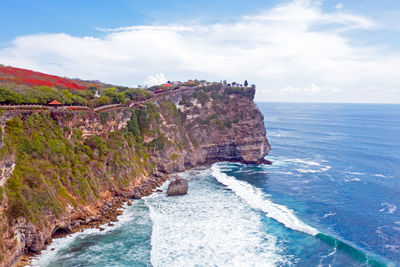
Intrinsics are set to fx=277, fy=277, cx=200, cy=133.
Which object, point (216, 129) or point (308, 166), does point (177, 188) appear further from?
point (308, 166)

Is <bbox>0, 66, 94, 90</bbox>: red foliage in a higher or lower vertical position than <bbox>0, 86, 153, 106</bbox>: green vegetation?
higher

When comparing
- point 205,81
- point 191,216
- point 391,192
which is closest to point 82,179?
point 191,216

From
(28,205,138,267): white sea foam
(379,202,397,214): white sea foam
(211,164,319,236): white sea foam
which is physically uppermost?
(379,202,397,214): white sea foam

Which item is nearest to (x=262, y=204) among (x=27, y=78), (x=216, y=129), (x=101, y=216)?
(x=101, y=216)

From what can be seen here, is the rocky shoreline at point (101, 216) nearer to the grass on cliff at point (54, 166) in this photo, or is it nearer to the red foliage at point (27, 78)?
the grass on cliff at point (54, 166)

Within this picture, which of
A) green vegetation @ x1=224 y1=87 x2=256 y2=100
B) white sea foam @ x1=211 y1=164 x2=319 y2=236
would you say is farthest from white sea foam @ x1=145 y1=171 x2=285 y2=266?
green vegetation @ x1=224 y1=87 x2=256 y2=100

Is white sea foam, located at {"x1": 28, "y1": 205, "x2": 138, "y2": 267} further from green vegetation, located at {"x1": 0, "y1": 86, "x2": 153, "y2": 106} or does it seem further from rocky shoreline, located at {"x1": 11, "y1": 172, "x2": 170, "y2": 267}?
green vegetation, located at {"x1": 0, "y1": 86, "x2": 153, "y2": 106}
